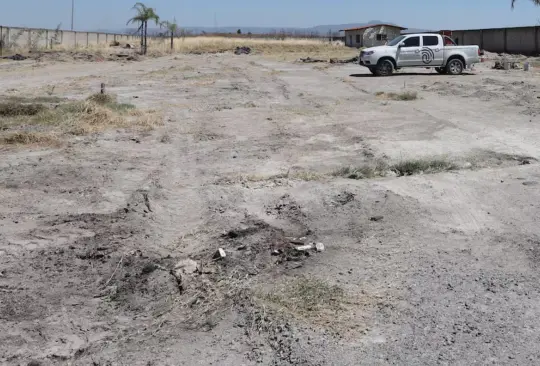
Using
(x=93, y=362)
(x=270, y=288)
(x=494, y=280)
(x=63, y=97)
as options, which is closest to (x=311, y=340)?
(x=270, y=288)

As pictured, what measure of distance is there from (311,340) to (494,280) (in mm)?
2076

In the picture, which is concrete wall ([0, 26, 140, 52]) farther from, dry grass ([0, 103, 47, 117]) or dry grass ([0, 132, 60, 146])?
dry grass ([0, 132, 60, 146])

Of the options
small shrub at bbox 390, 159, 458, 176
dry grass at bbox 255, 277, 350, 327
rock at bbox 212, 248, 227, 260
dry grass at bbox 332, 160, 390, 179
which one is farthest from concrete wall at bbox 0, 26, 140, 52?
dry grass at bbox 255, 277, 350, 327

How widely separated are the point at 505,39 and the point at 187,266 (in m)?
53.2

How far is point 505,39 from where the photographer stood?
53094 mm

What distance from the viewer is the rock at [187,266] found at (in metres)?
5.78

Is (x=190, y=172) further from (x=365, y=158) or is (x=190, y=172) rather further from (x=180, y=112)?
(x=180, y=112)

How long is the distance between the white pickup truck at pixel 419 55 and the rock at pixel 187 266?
24485mm

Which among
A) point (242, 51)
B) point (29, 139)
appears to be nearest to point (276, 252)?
point (29, 139)

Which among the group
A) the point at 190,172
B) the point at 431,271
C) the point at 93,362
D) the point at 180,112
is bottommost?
the point at 93,362

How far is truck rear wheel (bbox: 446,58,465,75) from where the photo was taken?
95.2ft

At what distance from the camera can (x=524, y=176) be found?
9.13 metres

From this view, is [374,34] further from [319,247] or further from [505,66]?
[319,247]

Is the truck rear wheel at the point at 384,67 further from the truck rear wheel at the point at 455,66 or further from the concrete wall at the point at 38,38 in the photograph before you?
the concrete wall at the point at 38,38
